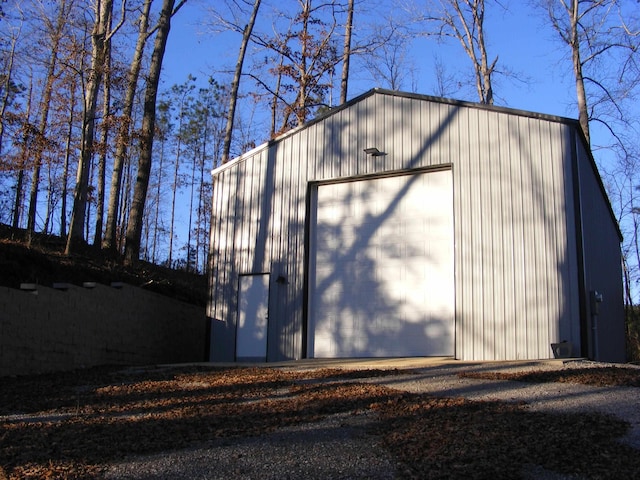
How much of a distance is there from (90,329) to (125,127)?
18.2 feet

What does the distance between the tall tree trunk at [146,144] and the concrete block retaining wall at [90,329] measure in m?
2.13

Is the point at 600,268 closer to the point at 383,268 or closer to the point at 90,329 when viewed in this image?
the point at 383,268

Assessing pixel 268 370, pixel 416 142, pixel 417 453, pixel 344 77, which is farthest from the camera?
pixel 344 77

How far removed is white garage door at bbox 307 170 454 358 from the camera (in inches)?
460

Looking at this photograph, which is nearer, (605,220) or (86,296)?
(86,296)

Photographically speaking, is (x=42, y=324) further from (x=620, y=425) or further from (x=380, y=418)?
(x=620, y=425)

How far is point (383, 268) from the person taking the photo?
1229 centimetres

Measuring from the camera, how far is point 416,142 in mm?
12117

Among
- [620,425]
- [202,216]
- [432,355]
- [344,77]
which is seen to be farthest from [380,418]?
[202,216]

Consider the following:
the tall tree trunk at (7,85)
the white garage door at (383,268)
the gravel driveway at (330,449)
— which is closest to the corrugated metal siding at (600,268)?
the white garage door at (383,268)

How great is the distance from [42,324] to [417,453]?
7.57 meters

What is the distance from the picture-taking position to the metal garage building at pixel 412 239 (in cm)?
1070

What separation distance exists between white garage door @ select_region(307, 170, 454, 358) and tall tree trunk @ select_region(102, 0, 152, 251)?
17.1ft

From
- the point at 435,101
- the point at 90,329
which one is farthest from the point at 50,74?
the point at 435,101
